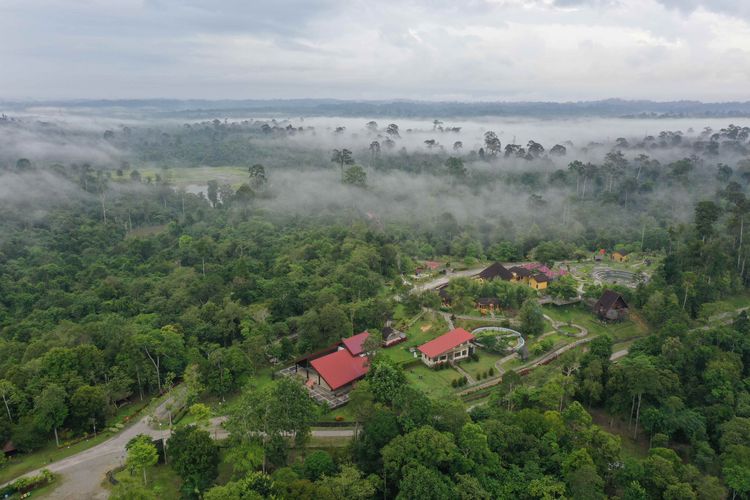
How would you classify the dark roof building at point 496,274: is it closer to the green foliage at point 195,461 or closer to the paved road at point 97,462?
the paved road at point 97,462

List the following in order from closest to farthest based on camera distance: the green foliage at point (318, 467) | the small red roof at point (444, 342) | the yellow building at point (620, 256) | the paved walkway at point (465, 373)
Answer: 1. the green foliage at point (318, 467)
2. the paved walkway at point (465, 373)
3. the small red roof at point (444, 342)
4. the yellow building at point (620, 256)

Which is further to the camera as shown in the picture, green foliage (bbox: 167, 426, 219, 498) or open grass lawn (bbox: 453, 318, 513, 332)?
open grass lawn (bbox: 453, 318, 513, 332)

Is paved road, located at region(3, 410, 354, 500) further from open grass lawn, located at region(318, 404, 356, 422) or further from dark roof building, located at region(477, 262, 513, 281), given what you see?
dark roof building, located at region(477, 262, 513, 281)

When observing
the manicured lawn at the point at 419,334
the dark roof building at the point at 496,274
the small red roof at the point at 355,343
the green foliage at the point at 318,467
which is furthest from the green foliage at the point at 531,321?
the green foliage at the point at 318,467

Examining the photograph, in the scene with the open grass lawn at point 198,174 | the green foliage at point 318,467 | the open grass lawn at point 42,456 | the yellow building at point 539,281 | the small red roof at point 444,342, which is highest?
the open grass lawn at point 198,174

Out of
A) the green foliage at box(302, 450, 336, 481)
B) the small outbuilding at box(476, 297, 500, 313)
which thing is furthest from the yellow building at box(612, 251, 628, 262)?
the green foliage at box(302, 450, 336, 481)

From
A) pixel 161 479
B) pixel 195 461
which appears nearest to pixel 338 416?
pixel 195 461

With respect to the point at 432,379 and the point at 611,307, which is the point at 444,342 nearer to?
the point at 432,379
